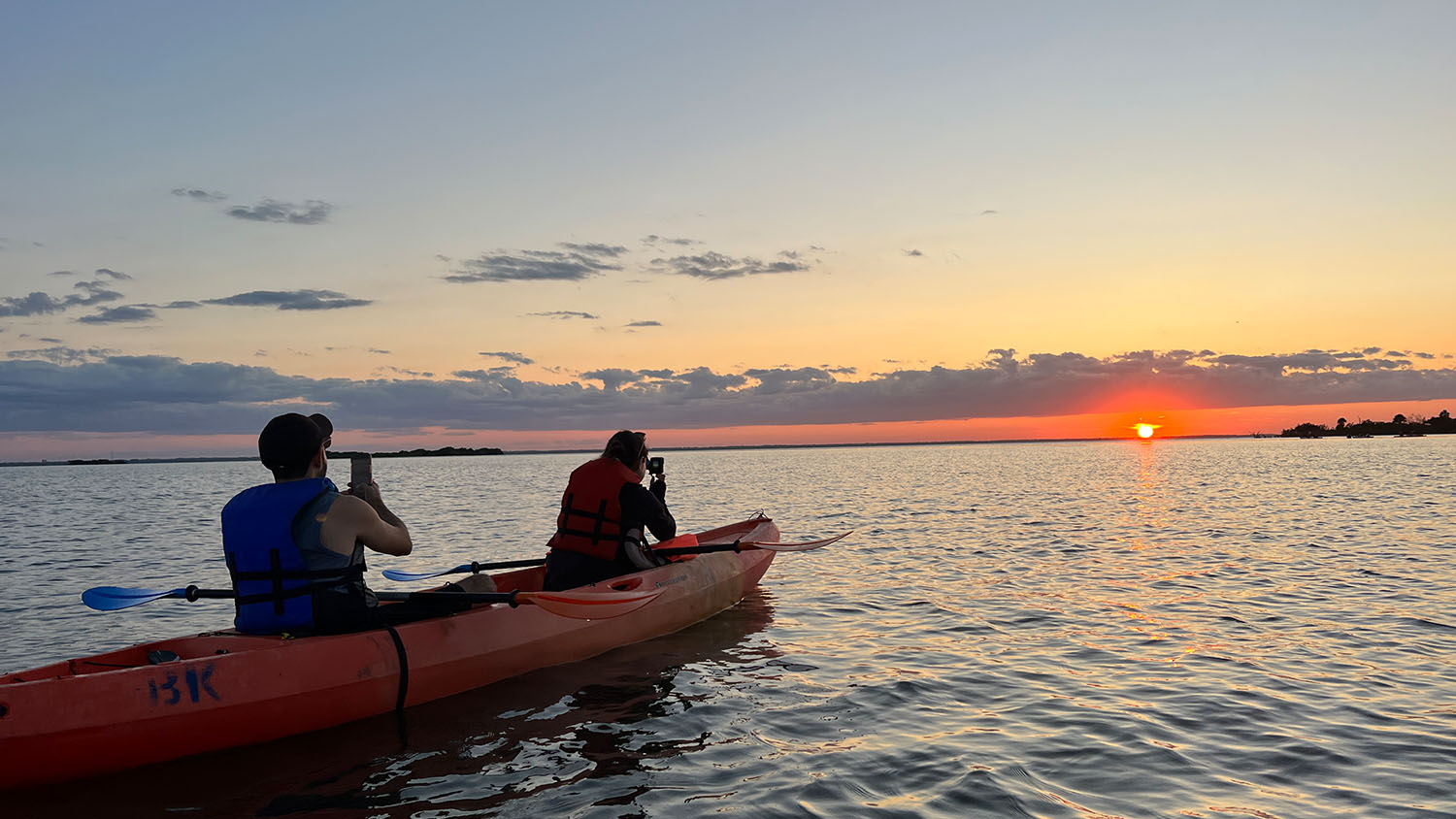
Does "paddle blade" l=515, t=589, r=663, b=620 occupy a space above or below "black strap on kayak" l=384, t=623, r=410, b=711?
above

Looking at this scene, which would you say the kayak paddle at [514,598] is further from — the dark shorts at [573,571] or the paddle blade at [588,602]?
the dark shorts at [573,571]

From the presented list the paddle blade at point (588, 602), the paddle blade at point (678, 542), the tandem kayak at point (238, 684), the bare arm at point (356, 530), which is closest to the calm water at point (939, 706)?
the tandem kayak at point (238, 684)

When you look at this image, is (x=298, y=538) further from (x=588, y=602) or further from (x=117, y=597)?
(x=588, y=602)

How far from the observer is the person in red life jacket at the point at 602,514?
29.5ft

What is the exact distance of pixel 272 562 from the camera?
6.28 meters

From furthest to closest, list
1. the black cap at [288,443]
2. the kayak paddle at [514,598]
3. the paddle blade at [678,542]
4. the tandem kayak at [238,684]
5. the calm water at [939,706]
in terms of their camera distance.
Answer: the paddle blade at [678,542], the kayak paddle at [514,598], the black cap at [288,443], the tandem kayak at [238,684], the calm water at [939,706]

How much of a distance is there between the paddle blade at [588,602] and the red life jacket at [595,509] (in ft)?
2.19

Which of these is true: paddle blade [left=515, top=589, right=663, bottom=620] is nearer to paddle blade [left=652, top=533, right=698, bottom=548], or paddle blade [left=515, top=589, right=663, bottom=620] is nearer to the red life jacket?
the red life jacket

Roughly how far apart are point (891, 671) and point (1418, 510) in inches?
898

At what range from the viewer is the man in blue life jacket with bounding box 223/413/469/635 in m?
6.10

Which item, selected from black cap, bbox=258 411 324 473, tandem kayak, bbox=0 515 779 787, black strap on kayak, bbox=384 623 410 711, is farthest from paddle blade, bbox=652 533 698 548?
black cap, bbox=258 411 324 473

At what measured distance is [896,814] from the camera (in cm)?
488

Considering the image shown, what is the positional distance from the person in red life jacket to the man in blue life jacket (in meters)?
2.59

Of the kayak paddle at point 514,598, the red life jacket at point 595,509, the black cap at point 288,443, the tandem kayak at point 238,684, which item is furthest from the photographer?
the red life jacket at point 595,509
